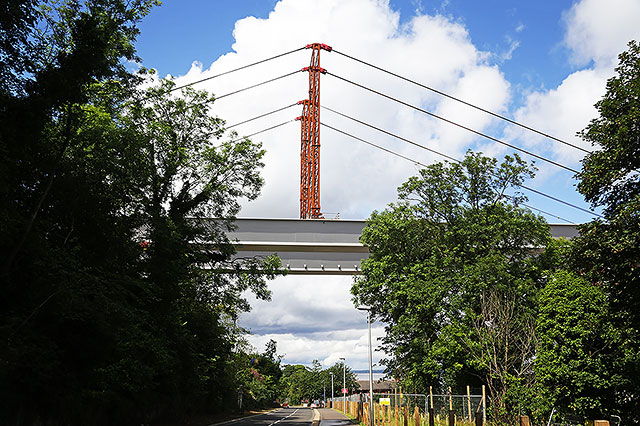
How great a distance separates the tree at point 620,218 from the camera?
16.3 m

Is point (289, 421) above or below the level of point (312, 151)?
below

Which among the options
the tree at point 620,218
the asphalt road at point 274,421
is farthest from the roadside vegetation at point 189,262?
the asphalt road at point 274,421

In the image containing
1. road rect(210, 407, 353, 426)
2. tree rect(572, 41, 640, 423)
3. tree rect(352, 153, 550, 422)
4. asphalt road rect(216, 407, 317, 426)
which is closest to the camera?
tree rect(572, 41, 640, 423)

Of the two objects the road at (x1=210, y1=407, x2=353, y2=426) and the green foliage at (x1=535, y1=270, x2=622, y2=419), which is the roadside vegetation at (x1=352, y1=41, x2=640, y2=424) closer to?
the green foliage at (x1=535, y1=270, x2=622, y2=419)

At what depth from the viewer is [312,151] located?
43.6 metres

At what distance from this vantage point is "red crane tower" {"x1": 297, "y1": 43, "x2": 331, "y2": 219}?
4078 centimetres

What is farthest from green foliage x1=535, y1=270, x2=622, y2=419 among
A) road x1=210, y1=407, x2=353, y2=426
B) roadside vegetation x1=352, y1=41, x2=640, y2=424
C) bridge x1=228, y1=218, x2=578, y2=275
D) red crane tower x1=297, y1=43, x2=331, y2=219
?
red crane tower x1=297, y1=43, x2=331, y2=219

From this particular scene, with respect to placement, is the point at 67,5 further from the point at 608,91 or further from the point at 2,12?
the point at 608,91

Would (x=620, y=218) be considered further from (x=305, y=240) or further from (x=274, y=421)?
(x=274, y=421)

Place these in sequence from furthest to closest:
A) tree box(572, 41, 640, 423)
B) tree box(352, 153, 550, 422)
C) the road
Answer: the road → tree box(352, 153, 550, 422) → tree box(572, 41, 640, 423)

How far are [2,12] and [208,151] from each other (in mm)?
16466

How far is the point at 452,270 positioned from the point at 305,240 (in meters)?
9.11

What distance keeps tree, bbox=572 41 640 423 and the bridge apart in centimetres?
1536

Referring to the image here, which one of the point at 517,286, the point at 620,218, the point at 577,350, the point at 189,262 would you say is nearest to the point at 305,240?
the point at 189,262
